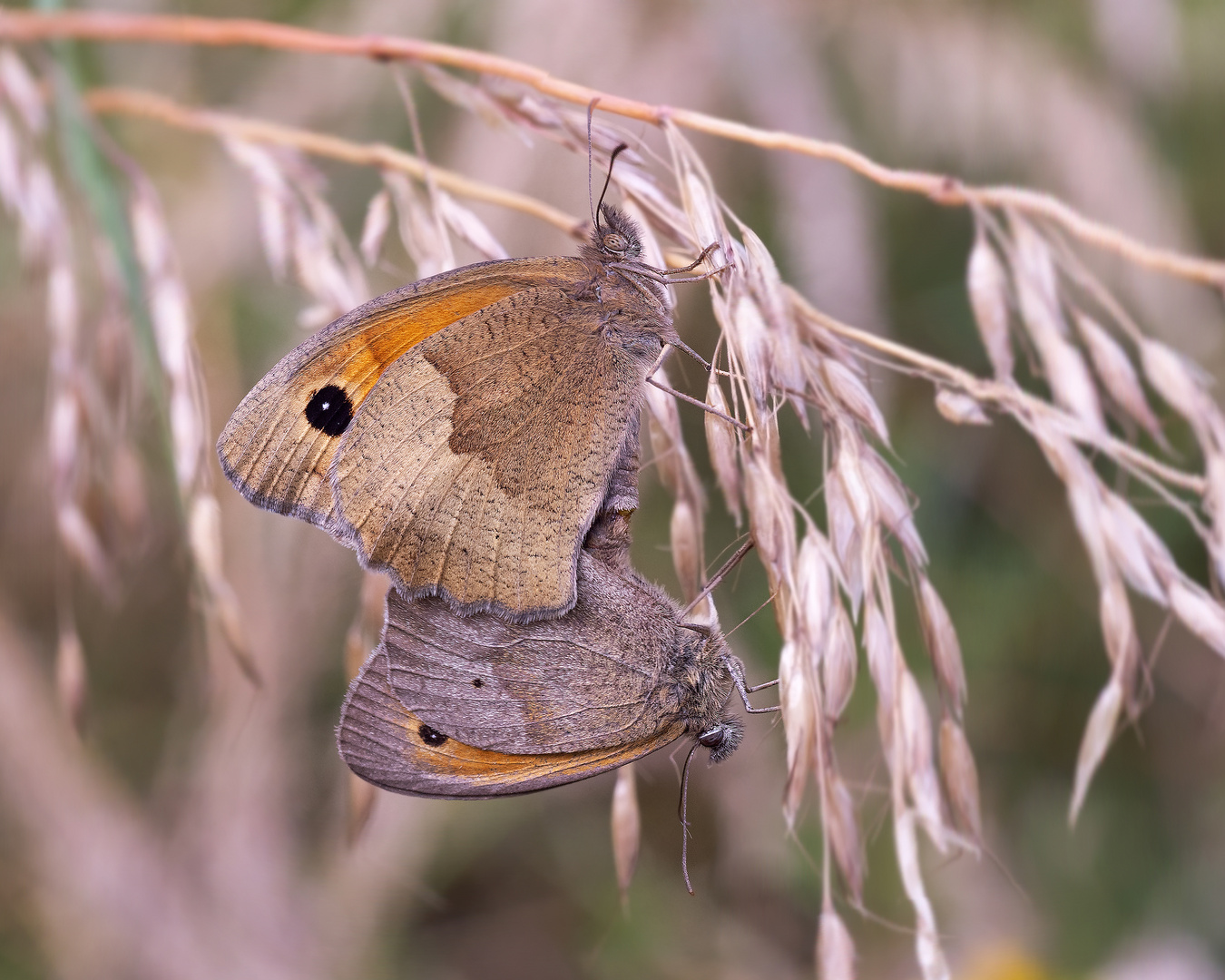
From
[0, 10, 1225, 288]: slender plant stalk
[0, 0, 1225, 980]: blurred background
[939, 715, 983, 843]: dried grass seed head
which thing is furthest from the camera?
[0, 0, 1225, 980]: blurred background

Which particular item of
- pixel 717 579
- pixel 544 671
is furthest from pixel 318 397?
pixel 717 579

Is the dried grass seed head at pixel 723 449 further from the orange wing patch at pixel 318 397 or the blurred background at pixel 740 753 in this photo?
the blurred background at pixel 740 753

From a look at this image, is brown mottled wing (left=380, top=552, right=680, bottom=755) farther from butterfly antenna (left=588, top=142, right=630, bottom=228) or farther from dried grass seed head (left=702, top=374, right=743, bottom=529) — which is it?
butterfly antenna (left=588, top=142, right=630, bottom=228)

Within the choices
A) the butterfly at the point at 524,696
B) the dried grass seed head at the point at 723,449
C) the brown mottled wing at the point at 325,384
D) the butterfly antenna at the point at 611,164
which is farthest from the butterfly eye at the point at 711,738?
the butterfly antenna at the point at 611,164

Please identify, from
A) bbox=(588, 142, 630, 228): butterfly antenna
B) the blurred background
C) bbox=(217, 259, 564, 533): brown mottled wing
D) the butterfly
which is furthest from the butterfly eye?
the blurred background

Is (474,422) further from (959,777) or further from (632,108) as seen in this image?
(959,777)

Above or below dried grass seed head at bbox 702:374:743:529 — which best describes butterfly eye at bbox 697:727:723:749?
below

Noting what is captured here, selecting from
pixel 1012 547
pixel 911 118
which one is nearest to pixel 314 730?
pixel 1012 547
